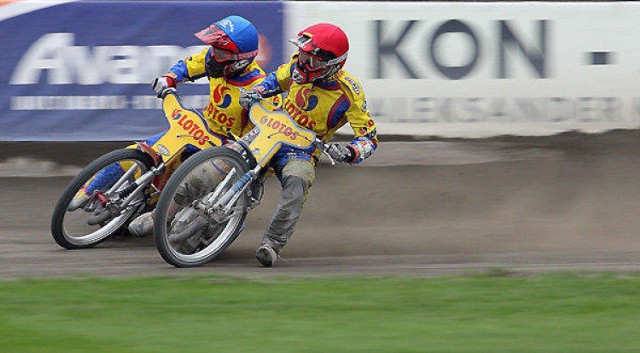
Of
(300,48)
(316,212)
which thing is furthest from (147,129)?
(300,48)

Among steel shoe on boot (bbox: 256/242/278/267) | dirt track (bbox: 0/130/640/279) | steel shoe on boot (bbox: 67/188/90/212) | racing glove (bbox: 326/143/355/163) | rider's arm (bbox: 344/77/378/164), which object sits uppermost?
rider's arm (bbox: 344/77/378/164)

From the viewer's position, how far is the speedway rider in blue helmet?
9773mm

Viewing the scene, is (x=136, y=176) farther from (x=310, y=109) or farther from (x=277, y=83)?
(x=310, y=109)

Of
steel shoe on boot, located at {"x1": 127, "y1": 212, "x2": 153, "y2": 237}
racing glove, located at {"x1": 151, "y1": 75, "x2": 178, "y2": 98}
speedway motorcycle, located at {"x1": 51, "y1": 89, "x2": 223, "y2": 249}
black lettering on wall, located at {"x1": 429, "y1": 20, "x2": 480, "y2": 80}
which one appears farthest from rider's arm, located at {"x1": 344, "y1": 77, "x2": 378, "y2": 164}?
black lettering on wall, located at {"x1": 429, "y1": 20, "x2": 480, "y2": 80}

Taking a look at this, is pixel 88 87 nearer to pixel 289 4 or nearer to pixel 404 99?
pixel 289 4

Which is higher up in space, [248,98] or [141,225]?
[248,98]

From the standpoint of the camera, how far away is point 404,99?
43.1ft

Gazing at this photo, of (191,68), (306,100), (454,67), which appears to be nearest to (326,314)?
(306,100)

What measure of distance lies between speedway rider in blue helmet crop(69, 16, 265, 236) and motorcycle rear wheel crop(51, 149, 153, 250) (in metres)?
0.14

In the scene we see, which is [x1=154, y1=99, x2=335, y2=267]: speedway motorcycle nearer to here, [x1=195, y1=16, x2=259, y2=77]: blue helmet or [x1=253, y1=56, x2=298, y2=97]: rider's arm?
[x1=253, y1=56, x2=298, y2=97]: rider's arm

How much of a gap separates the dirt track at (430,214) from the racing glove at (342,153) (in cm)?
83

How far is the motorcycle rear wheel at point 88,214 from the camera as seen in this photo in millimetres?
9227

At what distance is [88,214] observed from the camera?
9.81 metres

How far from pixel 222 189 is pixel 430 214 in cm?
341
